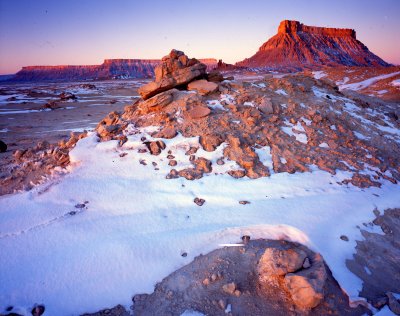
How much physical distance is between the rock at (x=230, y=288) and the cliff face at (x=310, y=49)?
8796 centimetres

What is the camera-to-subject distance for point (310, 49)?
300ft

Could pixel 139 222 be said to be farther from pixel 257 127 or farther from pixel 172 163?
pixel 257 127

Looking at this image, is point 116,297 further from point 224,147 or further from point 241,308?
point 224,147

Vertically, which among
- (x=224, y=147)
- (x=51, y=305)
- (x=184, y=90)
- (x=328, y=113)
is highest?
(x=184, y=90)

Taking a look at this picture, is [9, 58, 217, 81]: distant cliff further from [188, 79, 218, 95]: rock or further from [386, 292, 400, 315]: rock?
[386, 292, 400, 315]: rock

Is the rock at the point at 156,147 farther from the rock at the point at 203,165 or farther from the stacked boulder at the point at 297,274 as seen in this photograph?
the stacked boulder at the point at 297,274

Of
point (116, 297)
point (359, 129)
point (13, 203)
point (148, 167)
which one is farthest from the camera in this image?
point (359, 129)

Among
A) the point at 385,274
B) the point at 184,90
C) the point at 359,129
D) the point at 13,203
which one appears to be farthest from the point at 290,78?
the point at 13,203

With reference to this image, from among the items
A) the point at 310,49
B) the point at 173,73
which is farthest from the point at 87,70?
the point at 173,73

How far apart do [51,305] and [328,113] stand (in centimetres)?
662

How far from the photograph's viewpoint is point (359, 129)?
6.38 meters

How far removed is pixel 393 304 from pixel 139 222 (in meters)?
3.03

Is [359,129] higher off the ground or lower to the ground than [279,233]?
higher

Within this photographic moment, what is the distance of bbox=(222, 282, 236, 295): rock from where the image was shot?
264 cm
